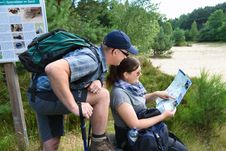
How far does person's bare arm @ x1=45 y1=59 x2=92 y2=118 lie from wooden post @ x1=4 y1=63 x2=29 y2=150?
1575 millimetres

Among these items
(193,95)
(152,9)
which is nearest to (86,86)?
(193,95)

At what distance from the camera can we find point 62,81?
1.88 meters

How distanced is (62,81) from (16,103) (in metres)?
1.72

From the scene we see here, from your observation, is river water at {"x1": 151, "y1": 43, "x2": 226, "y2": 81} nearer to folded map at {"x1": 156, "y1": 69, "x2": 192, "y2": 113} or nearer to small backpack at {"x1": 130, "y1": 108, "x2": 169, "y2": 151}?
folded map at {"x1": 156, "y1": 69, "x2": 192, "y2": 113}

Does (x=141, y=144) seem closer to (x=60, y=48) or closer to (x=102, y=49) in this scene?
(x=102, y=49)

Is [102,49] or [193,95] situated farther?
[193,95]

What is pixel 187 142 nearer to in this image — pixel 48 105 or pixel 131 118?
pixel 131 118

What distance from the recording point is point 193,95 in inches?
171

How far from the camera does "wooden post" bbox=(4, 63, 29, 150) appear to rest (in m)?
3.34

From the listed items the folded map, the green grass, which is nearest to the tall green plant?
the green grass

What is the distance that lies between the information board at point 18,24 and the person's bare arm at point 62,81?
4.50 ft

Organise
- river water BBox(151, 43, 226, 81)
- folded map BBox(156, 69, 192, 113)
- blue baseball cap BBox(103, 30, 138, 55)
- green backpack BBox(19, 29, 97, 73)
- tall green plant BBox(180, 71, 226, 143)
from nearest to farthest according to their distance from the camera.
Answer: green backpack BBox(19, 29, 97, 73) < blue baseball cap BBox(103, 30, 138, 55) < folded map BBox(156, 69, 192, 113) < tall green plant BBox(180, 71, 226, 143) < river water BBox(151, 43, 226, 81)

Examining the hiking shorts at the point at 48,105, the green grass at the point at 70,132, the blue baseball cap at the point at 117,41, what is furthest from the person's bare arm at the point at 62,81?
the green grass at the point at 70,132

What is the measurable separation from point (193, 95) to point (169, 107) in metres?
1.79
